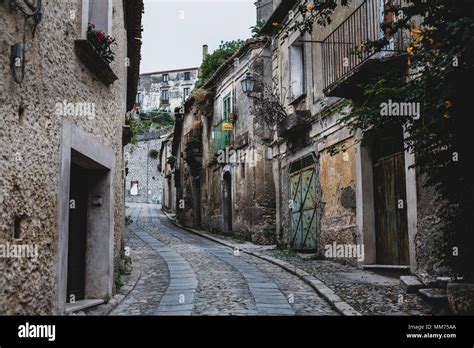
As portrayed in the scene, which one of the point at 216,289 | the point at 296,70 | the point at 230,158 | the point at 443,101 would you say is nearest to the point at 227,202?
the point at 230,158

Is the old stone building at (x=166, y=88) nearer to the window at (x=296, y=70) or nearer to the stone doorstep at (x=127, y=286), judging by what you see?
the window at (x=296, y=70)

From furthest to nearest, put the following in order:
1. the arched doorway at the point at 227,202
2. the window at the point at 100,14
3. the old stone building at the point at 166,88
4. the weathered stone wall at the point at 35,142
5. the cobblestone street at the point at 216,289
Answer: the old stone building at the point at 166,88
the arched doorway at the point at 227,202
the window at the point at 100,14
the cobblestone street at the point at 216,289
the weathered stone wall at the point at 35,142

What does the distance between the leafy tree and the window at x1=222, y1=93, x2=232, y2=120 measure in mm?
13068

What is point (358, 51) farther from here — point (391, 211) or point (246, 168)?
point (246, 168)

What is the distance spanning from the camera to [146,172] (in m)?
48.4

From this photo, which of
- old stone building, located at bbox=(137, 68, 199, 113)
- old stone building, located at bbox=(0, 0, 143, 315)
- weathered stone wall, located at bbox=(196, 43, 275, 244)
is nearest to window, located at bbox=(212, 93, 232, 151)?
weathered stone wall, located at bbox=(196, 43, 275, 244)

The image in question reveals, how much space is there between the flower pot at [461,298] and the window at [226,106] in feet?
47.1

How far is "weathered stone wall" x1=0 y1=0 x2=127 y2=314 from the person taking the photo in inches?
153

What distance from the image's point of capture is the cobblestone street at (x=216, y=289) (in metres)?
6.27

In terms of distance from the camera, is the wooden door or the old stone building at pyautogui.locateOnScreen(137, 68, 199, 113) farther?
the old stone building at pyautogui.locateOnScreen(137, 68, 199, 113)

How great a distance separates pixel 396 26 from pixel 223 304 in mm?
3752

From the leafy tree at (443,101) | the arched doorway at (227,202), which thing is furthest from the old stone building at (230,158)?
the leafy tree at (443,101)

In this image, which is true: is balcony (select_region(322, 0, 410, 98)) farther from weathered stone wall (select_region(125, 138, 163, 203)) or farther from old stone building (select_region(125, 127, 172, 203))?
weathered stone wall (select_region(125, 138, 163, 203))
